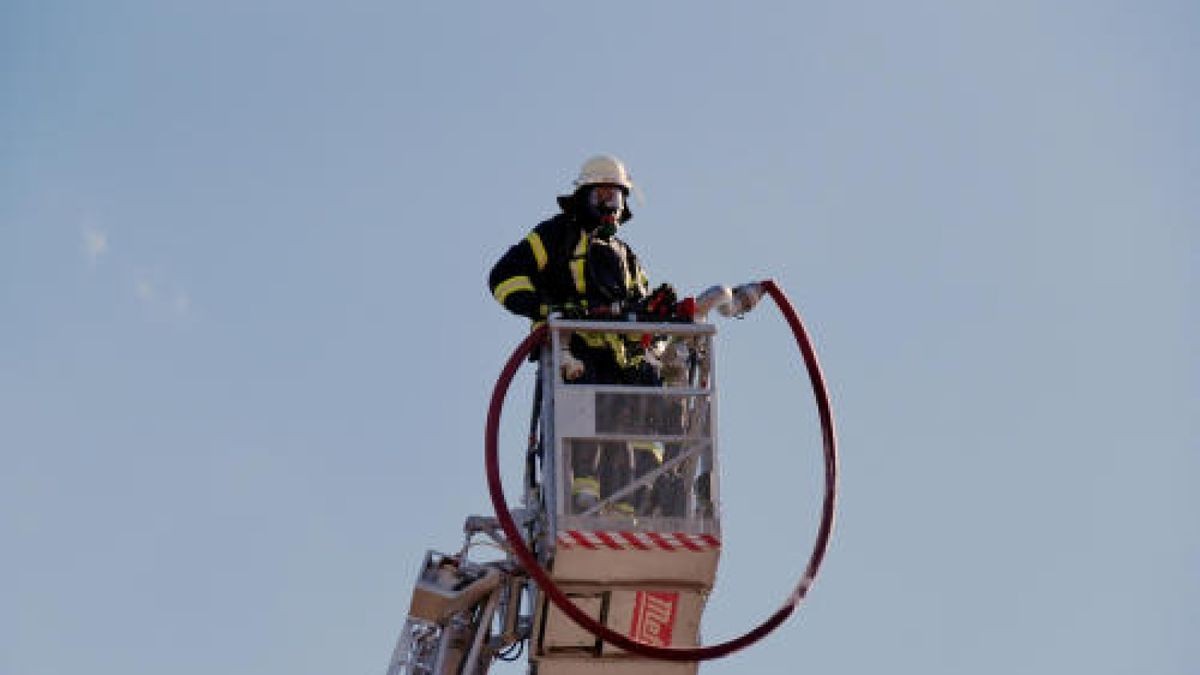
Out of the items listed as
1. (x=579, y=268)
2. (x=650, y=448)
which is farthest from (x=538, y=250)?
(x=650, y=448)

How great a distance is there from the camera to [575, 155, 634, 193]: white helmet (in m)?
15.5

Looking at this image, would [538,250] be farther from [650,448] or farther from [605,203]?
[650,448]

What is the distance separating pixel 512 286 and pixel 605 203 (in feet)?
2.86

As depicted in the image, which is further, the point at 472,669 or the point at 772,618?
the point at 472,669

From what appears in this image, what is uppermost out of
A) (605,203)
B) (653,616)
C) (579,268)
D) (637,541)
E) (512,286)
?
(605,203)

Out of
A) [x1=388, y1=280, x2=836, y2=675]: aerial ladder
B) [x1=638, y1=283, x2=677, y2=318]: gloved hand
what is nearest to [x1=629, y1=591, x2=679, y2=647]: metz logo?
[x1=388, y1=280, x2=836, y2=675]: aerial ladder

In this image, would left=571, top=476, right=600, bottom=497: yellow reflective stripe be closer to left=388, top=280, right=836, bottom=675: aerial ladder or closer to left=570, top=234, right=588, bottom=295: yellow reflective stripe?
left=388, top=280, right=836, bottom=675: aerial ladder

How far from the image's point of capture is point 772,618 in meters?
14.1

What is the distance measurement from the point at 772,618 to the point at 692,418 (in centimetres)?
135

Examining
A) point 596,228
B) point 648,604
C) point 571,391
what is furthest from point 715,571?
point 596,228

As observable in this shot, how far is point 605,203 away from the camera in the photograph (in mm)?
15477

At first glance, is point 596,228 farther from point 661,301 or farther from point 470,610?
point 470,610

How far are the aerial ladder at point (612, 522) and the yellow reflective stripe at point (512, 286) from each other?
0.40 m

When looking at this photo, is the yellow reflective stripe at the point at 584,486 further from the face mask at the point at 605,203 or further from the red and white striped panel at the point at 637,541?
the face mask at the point at 605,203
